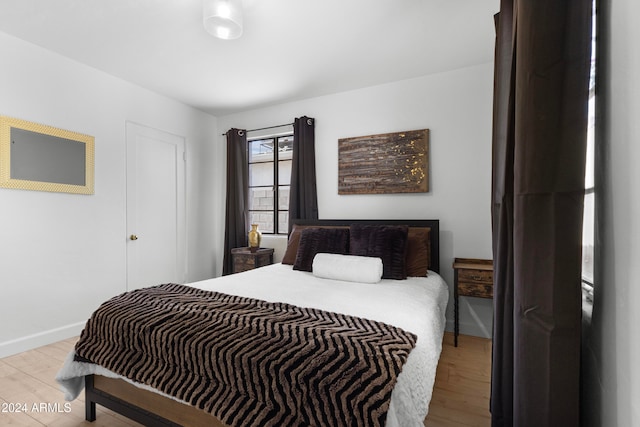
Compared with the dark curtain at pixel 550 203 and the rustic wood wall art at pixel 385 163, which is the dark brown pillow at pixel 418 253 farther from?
A: the dark curtain at pixel 550 203

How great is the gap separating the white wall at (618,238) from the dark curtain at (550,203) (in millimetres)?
62

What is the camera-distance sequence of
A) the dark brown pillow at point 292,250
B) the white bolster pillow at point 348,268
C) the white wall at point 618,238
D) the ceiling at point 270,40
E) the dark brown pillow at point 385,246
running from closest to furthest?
the white wall at point 618,238 < the ceiling at point 270,40 < the white bolster pillow at point 348,268 < the dark brown pillow at point 385,246 < the dark brown pillow at point 292,250

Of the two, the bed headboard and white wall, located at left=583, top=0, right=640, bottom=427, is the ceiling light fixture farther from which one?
the bed headboard

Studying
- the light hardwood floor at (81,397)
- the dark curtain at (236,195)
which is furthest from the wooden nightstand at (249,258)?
the light hardwood floor at (81,397)

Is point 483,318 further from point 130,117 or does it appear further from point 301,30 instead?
point 130,117

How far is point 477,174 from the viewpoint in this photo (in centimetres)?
305

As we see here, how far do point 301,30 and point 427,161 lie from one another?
1.72 m

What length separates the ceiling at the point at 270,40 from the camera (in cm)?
222

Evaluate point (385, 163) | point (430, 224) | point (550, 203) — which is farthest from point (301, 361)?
point (385, 163)

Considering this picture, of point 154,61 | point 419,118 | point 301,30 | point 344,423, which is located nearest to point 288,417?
point 344,423

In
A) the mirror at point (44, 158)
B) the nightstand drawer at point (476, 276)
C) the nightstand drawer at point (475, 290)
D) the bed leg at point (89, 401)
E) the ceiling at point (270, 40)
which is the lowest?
the bed leg at point (89, 401)

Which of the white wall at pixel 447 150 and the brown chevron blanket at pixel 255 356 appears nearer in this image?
the brown chevron blanket at pixel 255 356

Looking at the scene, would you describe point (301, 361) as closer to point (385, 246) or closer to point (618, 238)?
point (618, 238)

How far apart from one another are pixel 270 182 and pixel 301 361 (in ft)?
11.1
